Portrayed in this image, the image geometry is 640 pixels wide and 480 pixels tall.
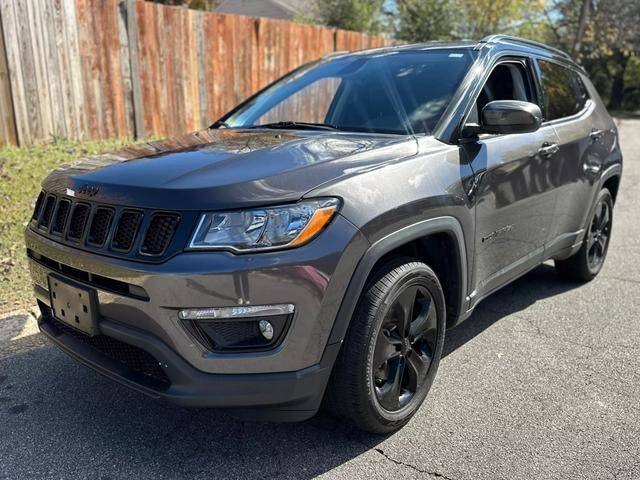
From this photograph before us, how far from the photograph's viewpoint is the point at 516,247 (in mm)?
3604

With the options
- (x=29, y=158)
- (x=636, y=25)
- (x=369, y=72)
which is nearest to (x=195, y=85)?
(x=29, y=158)

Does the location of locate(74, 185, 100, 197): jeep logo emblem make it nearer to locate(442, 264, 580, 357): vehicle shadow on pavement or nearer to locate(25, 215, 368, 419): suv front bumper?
locate(25, 215, 368, 419): suv front bumper

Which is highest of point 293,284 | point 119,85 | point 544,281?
point 119,85

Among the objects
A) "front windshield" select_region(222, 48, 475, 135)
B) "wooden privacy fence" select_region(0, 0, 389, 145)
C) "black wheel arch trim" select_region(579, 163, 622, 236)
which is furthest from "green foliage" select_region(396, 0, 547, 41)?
"front windshield" select_region(222, 48, 475, 135)

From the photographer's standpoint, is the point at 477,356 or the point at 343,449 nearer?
the point at 343,449

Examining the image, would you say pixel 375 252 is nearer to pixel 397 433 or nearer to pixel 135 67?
pixel 397 433

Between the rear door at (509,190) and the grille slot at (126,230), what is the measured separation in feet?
5.47

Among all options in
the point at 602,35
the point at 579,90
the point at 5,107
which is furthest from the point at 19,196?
the point at 602,35

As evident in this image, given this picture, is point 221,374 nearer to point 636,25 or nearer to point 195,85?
point 195,85

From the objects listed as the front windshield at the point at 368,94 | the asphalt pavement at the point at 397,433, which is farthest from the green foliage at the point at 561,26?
the asphalt pavement at the point at 397,433

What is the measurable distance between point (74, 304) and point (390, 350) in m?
1.40

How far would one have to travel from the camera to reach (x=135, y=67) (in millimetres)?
7801

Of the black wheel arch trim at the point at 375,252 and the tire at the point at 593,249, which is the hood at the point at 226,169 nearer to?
the black wheel arch trim at the point at 375,252

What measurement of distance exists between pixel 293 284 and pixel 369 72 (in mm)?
2029
